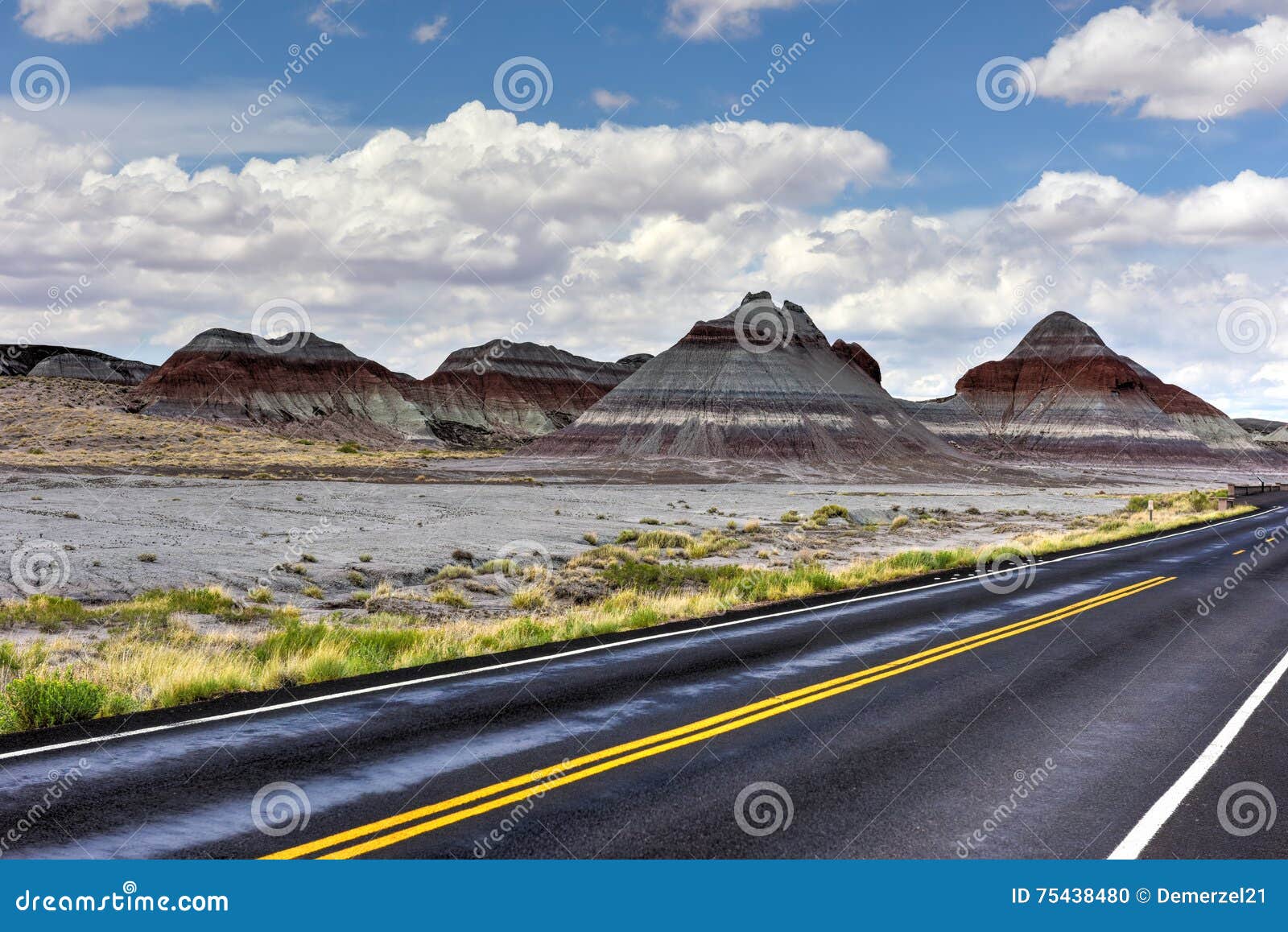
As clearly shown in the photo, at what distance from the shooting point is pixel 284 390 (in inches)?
6526

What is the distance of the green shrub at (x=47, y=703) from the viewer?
29.1ft

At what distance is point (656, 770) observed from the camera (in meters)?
7.47

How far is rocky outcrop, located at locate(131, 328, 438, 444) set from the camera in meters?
153

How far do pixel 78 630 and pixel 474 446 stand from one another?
543ft

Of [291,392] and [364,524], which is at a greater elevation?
[291,392]

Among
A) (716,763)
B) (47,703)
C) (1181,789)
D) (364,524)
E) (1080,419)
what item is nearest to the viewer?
(1181,789)

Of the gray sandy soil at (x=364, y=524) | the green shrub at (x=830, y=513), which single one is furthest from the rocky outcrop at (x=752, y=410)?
the green shrub at (x=830, y=513)

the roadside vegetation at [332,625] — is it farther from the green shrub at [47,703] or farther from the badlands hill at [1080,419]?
the badlands hill at [1080,419]

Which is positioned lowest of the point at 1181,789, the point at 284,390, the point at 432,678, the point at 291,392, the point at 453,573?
the point at 1181,789

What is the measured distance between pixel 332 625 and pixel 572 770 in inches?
398

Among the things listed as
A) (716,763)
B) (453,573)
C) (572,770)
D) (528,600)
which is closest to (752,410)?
(453,573)

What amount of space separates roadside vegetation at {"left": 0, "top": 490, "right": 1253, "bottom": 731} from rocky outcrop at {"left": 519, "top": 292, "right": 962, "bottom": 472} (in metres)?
91.5

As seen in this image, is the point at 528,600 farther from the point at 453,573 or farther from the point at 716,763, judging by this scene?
the point at 716,763

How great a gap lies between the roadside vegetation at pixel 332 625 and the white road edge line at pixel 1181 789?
822 centimetres
